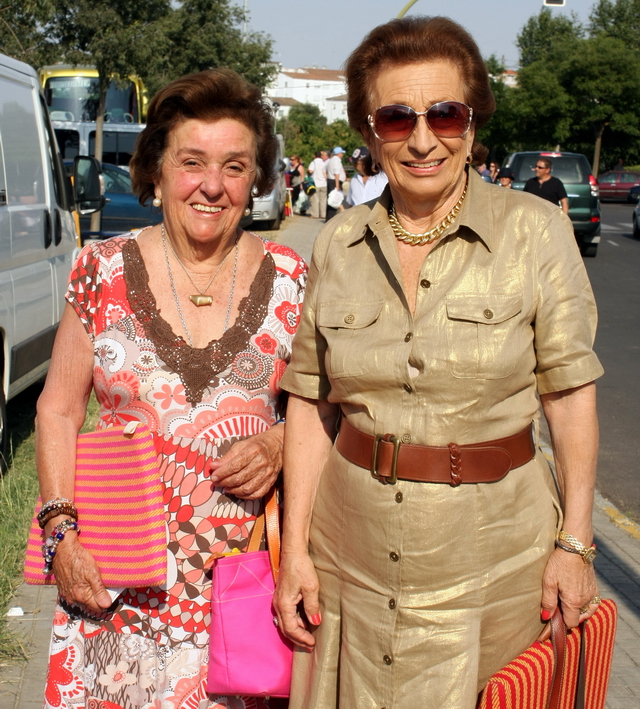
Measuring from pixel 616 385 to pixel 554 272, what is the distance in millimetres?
6902

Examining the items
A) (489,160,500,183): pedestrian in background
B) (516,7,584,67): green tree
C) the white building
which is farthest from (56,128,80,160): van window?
the white building

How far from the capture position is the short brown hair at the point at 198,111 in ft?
8.41

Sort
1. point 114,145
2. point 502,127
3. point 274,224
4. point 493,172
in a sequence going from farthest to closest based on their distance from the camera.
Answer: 1. point 502,127
2. point 493,172
3. point 274,224
4. point 114,145

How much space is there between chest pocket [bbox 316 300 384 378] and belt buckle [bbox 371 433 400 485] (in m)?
0.16

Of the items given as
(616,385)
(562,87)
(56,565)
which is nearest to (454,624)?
(56,565)

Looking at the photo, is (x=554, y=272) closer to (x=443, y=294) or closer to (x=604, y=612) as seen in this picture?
(x=443, y=294)

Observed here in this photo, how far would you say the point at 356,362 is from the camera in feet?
6.79

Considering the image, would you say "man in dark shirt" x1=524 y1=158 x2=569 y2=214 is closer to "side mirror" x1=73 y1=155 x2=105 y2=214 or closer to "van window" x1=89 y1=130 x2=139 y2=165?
"side mirror" x1=73 y1=155 x2=105 y2=214

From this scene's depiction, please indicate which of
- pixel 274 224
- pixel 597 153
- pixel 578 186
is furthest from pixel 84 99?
pixel 597 153

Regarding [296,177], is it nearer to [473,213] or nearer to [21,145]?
[21,145]

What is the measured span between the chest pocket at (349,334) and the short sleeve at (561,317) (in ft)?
1.25

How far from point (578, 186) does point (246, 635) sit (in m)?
18.9

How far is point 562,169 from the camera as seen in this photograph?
20.0 m

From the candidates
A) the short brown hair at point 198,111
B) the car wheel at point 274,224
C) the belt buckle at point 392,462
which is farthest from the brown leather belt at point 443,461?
the car wheel at point 274,224
